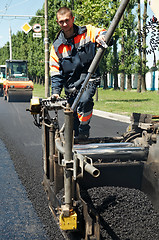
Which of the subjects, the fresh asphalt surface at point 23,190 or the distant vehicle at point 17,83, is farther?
the distant vehicle at point 17,83

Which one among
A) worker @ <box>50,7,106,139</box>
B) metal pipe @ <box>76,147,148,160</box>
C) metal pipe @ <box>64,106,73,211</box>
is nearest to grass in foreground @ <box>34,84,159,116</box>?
worker @ <box>50,7,106,139</box>

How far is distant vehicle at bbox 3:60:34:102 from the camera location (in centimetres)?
2041

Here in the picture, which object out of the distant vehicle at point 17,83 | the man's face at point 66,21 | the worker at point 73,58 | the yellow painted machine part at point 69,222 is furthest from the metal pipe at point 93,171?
the distant vehicle at point 17,83

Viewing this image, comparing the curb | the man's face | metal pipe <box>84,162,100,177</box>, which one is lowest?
the curb

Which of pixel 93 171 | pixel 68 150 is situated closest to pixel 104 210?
pixel 68 150

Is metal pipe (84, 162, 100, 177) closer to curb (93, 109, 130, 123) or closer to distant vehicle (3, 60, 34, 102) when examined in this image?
curb (93, 109, 130, 123)

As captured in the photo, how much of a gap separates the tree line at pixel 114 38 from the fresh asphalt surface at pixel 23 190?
1.45 metres

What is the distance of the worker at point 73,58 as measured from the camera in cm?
381

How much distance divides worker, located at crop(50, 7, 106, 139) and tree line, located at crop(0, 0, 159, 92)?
0.41m

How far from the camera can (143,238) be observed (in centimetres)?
284

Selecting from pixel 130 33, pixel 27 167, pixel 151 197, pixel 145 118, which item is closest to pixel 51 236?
pixel 151 197

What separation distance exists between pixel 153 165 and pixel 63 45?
1.74 meters

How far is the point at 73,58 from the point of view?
3.93 meters

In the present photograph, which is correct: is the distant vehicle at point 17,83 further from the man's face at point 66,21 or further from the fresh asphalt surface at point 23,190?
the man's face at point 66,21
